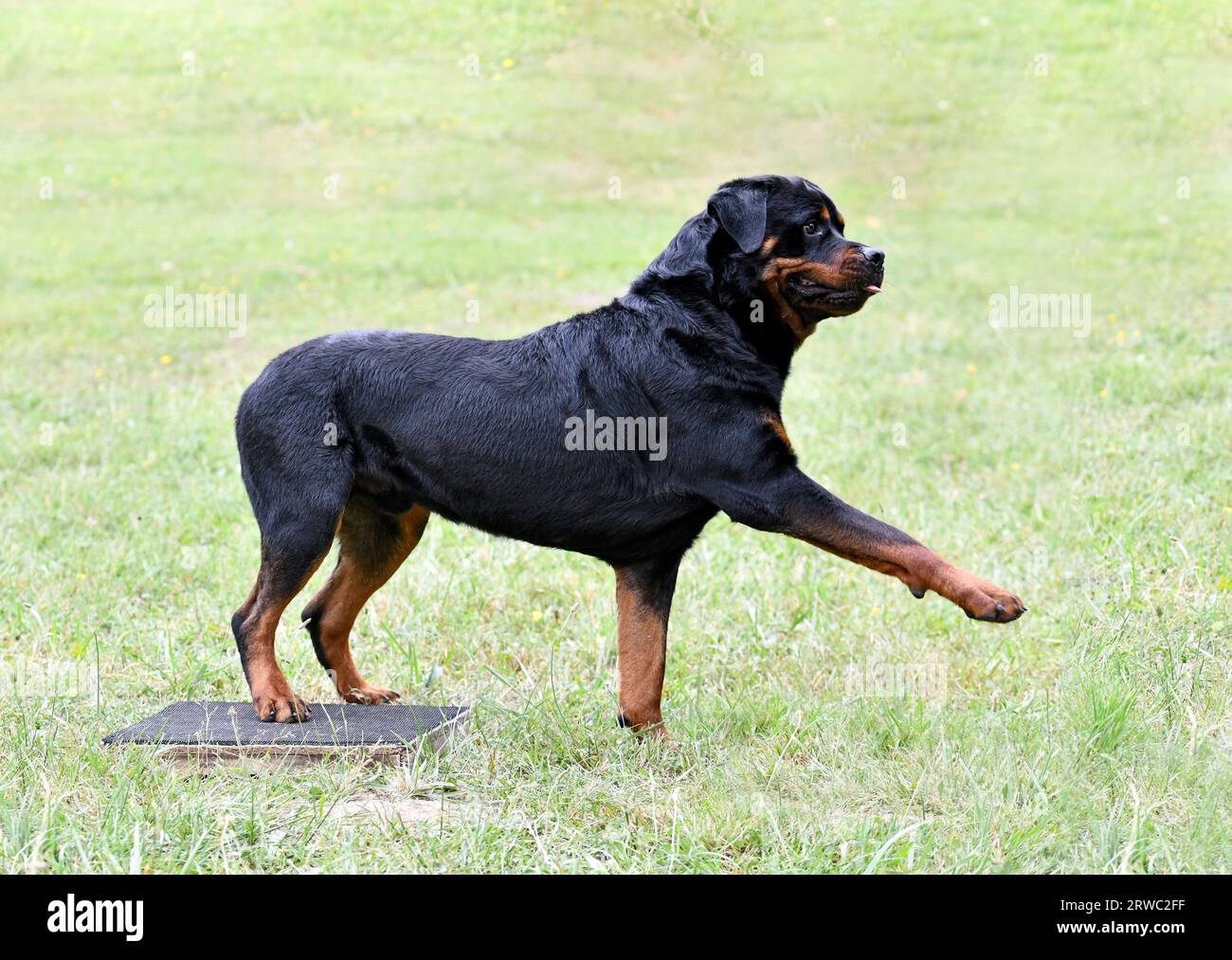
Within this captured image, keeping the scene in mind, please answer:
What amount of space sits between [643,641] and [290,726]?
1228 millimetres

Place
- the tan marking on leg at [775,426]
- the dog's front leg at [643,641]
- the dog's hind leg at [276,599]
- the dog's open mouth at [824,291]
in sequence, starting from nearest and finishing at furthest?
1. the tan marking on leg at [775,426]
2. the dog's open mouth at [824,291]
3. the dog's hind leg at [276,599]
4. the dog's front leg at [643,641]

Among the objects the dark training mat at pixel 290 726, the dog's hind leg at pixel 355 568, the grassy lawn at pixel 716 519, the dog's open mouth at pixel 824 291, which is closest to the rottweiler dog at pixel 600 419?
the dog's open mouth at pixel 824 291

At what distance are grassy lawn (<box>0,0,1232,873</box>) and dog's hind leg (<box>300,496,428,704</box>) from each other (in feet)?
1.25

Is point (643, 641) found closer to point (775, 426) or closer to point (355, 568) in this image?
point (775, 426)

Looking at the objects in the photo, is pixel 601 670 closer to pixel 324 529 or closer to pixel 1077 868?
pixel 324 529

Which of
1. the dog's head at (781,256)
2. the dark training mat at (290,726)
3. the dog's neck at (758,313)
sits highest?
the dog's head at (781,256)

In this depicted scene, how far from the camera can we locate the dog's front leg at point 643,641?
454cm

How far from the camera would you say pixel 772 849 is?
358cm

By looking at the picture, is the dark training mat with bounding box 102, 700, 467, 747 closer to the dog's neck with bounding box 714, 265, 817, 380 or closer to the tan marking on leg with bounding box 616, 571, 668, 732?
the tan marking on leg with bounding box 616, 571, 668, 732

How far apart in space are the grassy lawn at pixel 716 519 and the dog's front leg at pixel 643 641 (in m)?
0.16

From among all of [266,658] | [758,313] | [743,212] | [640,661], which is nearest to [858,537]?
[758,313]

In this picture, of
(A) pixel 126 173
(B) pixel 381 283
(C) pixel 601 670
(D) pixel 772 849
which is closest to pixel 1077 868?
(D) pixel 772 849

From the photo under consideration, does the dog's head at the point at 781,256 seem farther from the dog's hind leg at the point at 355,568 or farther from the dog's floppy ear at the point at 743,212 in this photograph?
the dog's hind leg at the point at 355,568

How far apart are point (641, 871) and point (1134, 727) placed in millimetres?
1719
